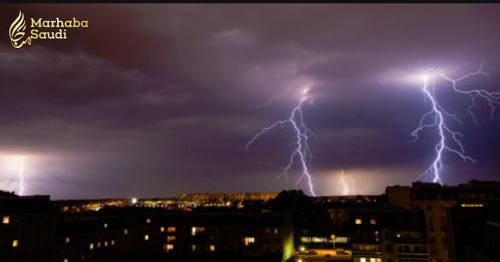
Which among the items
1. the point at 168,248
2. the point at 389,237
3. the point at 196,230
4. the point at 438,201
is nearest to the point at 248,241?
the point at 196,230

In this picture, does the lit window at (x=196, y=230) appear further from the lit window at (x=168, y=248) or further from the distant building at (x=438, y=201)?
the distant building at (x=438, y=201)

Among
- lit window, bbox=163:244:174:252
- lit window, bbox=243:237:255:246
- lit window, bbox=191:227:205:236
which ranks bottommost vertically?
lit window, bbox=163:244:174:252

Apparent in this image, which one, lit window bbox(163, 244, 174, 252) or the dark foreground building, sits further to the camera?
lit window bbox(163, 244, 174, 252)

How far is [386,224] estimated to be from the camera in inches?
1593

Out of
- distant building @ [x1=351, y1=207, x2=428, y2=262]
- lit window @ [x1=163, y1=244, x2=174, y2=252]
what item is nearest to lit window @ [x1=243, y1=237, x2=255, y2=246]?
lit window @ [x1=163, y1=244, x2=174, y2=252]

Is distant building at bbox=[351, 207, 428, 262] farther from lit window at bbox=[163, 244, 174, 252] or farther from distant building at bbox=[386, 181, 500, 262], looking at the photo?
lit window at bbox=[163, 244, 174, 252]

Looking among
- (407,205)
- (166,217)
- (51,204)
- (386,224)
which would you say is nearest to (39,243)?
(51,204)

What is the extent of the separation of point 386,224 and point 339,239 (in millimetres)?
15781

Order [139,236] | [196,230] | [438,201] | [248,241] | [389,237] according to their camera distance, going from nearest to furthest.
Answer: [389,237] < [438,201] < [248,241] < [196,230] < [139,236]

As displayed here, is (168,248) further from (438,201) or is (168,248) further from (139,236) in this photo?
(438,201)

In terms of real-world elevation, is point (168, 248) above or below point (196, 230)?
below

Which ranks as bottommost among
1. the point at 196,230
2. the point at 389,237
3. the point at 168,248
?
the point at 168,248

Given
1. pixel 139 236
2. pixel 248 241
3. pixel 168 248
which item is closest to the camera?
pixel 248 241

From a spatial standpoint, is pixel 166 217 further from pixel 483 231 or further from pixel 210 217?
pixel 483 231
